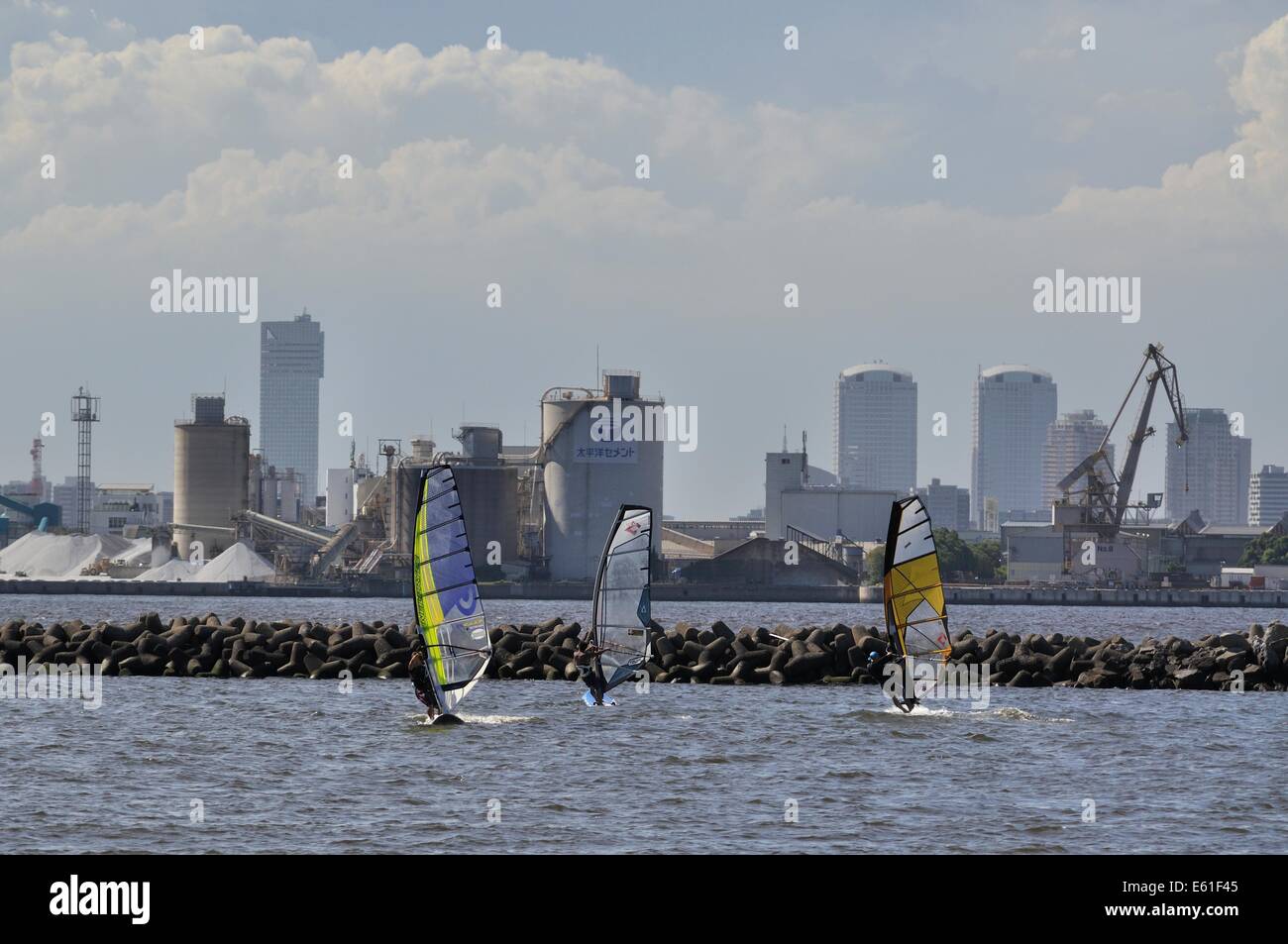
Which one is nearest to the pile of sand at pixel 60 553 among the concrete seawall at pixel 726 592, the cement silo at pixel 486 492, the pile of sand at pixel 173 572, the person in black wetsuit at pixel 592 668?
the concrete seawall at pixel 726 592

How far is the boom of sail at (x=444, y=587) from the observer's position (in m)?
29.4

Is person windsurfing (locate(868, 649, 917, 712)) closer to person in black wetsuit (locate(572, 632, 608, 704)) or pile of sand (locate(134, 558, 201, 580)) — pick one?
person in black wetsuit (locate(572, 632, 608, 704))

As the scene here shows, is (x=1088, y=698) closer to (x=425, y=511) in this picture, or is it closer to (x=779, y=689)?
(x=779, y=689)

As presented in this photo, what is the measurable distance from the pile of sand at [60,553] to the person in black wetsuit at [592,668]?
13901cm

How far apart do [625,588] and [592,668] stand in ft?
7.30

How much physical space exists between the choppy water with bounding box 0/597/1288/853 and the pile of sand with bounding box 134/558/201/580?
118 meters

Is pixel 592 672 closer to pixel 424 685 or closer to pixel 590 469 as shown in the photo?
pixel 424 685

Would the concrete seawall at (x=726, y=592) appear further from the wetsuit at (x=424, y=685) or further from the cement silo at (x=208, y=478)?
the wetsuit at (x=424, y=685)

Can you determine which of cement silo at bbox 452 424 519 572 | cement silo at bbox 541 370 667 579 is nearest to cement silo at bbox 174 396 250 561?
cement silo at bbox 452 424 519 572
